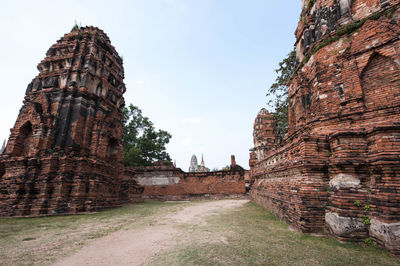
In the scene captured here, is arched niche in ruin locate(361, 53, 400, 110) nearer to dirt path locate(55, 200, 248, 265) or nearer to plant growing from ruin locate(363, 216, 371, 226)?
plant growing from ruin locate(363, 216, 371, 226)

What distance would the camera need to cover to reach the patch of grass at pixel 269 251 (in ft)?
9.50

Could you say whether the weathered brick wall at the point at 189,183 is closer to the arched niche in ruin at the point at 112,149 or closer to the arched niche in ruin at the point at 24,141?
the arched niche in ruin at the point at 112,149

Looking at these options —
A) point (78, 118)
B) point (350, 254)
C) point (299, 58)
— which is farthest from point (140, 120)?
point (350, 254)

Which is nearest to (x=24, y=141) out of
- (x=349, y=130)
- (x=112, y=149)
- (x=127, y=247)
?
(x=112, y=149)

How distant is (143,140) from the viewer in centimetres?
2383

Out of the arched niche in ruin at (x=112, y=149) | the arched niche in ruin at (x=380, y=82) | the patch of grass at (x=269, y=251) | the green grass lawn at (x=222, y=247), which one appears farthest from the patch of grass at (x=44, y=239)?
the arched niche in ruin at (x=380, y=82)

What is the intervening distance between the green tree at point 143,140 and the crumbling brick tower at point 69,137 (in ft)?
35.0

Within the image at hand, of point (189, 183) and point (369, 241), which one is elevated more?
point (189, 183)

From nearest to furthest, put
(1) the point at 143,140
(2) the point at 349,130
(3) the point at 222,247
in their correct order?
1. (3) the point at 222,247
2. (2) the point at 349,130
3. (1) the point at 143,140

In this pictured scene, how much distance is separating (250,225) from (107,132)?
27.1ft

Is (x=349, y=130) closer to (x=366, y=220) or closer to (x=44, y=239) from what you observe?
(x=366, y=220)

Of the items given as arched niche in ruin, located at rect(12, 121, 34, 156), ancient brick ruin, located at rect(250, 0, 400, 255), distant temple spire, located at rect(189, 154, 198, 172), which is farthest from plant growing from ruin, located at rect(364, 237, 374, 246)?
distant temple spire, located at rect(189, 154, 198, 172)

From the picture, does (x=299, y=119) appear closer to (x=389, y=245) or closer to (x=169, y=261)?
(x=389, y=245)

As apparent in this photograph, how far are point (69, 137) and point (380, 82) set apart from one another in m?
11.3
